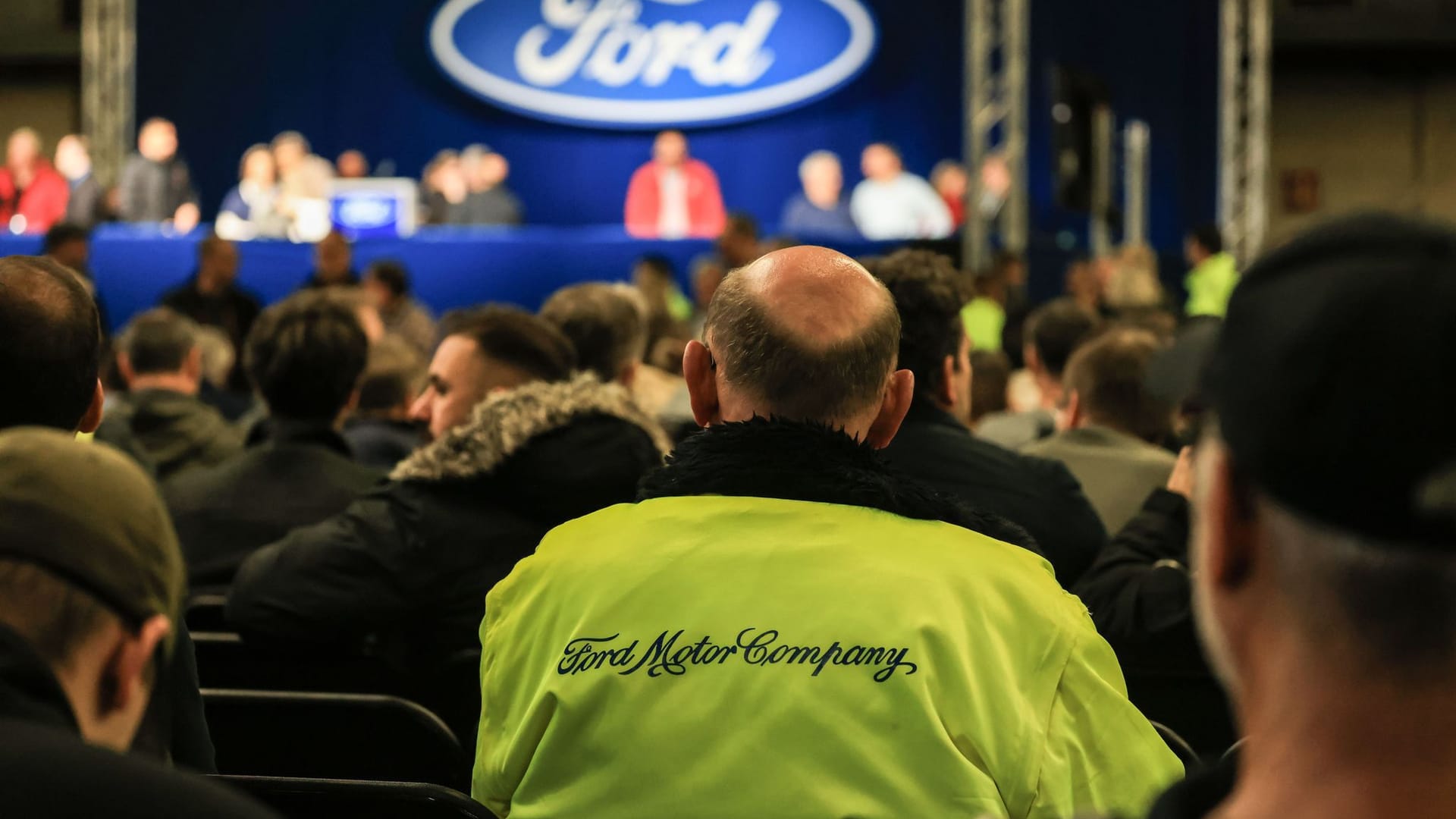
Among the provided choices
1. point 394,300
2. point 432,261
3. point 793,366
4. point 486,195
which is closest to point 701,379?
point 793,366

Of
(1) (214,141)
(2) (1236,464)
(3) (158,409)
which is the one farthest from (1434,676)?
(1) (214,141)

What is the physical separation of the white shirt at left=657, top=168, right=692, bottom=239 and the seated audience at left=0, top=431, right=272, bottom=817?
1211cm

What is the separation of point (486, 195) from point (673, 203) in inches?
59.9

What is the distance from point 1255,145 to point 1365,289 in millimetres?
12681

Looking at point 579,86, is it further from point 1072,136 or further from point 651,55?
point 1072,136

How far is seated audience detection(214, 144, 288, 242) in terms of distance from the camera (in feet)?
37.9

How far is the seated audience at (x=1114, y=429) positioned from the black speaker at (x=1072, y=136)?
7.26m

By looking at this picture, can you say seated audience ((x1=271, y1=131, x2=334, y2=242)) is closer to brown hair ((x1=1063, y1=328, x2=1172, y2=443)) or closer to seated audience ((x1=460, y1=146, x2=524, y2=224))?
seated audience ((x1=460, y1=146, x2=524, y2=224))

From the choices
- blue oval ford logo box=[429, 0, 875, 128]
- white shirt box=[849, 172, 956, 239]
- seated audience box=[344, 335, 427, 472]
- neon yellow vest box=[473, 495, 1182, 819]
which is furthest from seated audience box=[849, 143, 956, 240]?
neon yellow vest box=[473, 495, 1182, 819]

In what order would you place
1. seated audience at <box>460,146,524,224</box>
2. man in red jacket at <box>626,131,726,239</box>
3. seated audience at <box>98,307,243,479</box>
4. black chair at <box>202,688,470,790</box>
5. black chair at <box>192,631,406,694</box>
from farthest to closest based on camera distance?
seated audience at <box>460,146,524,224</box>, man in red jacket at <box>626,131,726,239</box>, seated audience at <box>98,307,243,479</box>, black chair at <box>192,631,406,694</box>, black chair at <box>202,688,470,790</box>

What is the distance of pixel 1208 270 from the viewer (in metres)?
10.5

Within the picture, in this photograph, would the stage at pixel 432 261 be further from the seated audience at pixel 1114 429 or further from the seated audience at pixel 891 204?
the seated audience at pixel 1114 429

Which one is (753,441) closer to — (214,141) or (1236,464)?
(1236,464)

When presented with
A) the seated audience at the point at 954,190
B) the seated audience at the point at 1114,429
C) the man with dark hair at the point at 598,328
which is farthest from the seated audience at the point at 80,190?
the seated audience at the point at 1114,429
